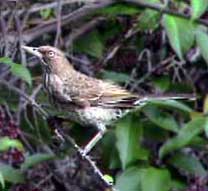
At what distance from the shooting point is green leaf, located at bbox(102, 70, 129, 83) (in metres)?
7.16

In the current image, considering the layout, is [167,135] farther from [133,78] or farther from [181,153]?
[133,78]

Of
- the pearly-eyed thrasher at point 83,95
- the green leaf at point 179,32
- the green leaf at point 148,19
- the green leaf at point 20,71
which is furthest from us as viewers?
the green leaf at point 148,19

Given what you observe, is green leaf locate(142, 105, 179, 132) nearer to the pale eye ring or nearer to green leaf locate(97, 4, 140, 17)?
the pale eye ring

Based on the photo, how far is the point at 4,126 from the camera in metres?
5.95

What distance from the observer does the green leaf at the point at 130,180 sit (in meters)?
6.22

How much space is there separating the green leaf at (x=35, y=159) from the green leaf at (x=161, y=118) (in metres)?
0.63

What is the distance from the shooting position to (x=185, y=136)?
6.29 meters

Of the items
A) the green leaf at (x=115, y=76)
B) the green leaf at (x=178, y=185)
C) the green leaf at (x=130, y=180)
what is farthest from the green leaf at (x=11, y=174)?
the green leaf at (x=115, y=76)

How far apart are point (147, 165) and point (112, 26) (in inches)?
55.0

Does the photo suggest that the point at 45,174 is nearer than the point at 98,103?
No

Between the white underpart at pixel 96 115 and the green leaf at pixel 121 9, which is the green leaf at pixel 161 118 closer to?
the white underpart at pixel 96 115

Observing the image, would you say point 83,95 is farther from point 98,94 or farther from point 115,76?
point 115,76

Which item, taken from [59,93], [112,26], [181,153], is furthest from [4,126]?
[112,26]

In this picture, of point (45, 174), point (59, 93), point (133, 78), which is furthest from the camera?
point (133, 78)
